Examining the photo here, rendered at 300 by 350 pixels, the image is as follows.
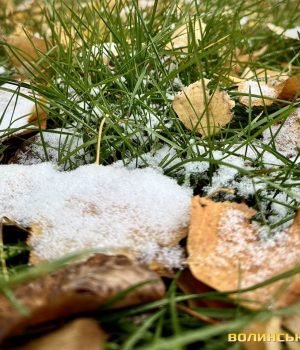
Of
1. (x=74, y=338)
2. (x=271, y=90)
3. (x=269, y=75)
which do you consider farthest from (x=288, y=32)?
(x=74, y=338)

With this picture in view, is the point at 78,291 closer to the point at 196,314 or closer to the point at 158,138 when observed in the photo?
the point at 196,314

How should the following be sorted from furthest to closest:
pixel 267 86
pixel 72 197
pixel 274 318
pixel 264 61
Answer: pixel 264 61
pixel 267 86
pixel 72 197
pixel 274 318

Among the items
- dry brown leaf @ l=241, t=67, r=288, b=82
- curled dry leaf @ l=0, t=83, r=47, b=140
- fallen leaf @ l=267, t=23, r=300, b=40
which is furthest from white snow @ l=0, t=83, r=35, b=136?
fallen leaf @ l=267, t=23, r=300, b=40

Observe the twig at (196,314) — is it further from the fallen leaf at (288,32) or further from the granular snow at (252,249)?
the fallen leaf at (288,32)

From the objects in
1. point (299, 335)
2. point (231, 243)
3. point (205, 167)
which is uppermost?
point (205, 167)

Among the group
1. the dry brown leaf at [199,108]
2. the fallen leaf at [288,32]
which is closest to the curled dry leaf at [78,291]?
the dry brown leaf at [199,108]

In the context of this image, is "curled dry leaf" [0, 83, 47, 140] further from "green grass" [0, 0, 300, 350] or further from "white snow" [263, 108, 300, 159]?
"white snow" [263, 108, 300, 159]

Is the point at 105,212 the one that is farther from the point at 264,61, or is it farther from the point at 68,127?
the point at 264,61

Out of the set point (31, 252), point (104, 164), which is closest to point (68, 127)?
point (104, 164)
